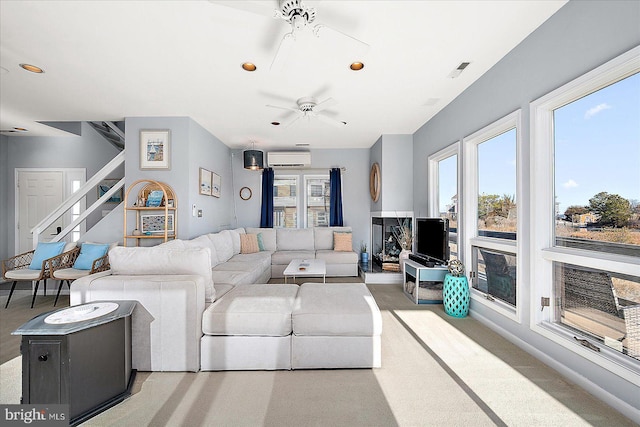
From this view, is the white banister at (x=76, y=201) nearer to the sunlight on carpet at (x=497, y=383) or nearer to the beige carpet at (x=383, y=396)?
the beige carpet at (x=383, y=396)

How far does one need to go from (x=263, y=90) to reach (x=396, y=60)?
152 cm

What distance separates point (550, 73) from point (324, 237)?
4322 millimetres

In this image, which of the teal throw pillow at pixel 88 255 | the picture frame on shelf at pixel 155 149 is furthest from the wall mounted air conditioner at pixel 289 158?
the teal throw pillow at pixel 88 255

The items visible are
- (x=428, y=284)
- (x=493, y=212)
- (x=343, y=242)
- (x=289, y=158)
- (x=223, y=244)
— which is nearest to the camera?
(x=493, y=212)

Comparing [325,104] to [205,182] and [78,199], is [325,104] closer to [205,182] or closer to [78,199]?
[205,182]

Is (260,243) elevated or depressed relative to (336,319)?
elevated

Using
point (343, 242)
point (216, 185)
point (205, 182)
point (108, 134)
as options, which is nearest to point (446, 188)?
point (343, 242)

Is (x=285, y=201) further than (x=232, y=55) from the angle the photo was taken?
Yes

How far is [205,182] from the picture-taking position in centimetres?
461

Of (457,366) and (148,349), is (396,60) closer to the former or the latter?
(457,366)

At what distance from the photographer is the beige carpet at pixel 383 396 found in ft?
5.12

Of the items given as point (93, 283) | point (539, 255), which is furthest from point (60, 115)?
point (539, 255)

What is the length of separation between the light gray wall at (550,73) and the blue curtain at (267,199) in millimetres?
4005

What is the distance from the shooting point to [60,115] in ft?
13.1
